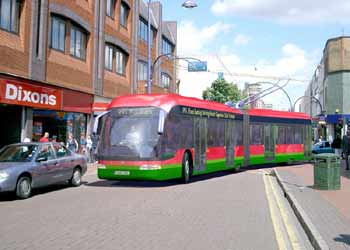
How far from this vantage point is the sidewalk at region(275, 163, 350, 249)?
23.1 feet

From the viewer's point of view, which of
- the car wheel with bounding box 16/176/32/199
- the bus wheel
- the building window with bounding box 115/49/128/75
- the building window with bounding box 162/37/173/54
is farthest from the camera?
the building window with bounding box 162/37/173/54

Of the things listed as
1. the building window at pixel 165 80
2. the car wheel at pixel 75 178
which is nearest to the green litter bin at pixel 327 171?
the car wheel at pixel 75 178

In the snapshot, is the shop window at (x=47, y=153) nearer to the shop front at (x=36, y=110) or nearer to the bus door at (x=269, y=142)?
the shop front at (x=36, y=110)

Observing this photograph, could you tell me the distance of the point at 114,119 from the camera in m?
14.9

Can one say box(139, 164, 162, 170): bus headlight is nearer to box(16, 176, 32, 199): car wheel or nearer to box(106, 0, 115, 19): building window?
box(16, 176, 32, 199): car wheel

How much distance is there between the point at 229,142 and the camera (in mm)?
19953

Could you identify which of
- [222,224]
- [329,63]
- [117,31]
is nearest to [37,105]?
[117,31]

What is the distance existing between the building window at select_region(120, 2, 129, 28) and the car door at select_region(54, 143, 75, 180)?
69.1ft

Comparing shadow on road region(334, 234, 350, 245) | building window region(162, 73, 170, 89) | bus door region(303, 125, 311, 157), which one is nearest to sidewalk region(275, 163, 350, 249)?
shadow on road region(334, 234, 350, 245)

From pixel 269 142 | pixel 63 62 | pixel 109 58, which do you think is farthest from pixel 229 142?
pixel 109 58

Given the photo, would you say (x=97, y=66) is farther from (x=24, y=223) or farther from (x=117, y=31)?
(x=24, y=223)

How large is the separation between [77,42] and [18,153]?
15.2 metres

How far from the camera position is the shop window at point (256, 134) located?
22.7 meters

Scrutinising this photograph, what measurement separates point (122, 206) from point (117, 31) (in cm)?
2393
